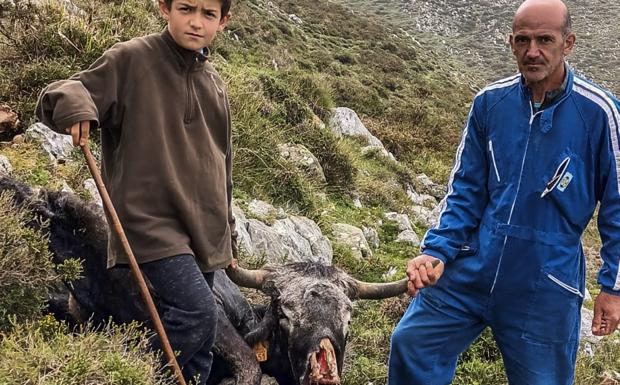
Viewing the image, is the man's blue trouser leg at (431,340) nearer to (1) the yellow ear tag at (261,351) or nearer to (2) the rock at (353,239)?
(1) the yellow ear tag at (261,351)

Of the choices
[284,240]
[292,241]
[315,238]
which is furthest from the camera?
[315,238]

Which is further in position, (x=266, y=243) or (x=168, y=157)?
(x=266, y=243)

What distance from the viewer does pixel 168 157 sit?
3.12 metres

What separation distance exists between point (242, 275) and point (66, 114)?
6.83 ft

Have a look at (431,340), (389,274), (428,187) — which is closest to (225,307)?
(431,340)

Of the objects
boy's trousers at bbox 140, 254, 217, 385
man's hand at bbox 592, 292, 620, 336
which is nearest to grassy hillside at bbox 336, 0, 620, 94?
man's hand at bbox 592, 292, 620, 336

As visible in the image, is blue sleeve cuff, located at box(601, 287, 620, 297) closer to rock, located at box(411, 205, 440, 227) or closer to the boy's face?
the boy's face

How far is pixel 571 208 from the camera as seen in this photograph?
10.7 ft

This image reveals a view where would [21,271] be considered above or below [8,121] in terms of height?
above

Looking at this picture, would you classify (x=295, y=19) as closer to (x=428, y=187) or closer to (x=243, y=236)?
(x=428, y=187)

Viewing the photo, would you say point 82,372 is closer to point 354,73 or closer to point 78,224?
point 78,224

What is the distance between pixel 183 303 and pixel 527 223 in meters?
1.79

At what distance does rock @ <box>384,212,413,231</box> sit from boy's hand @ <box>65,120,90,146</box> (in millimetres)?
7796

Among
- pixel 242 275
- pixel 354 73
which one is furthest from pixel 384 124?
pixel 242 275
